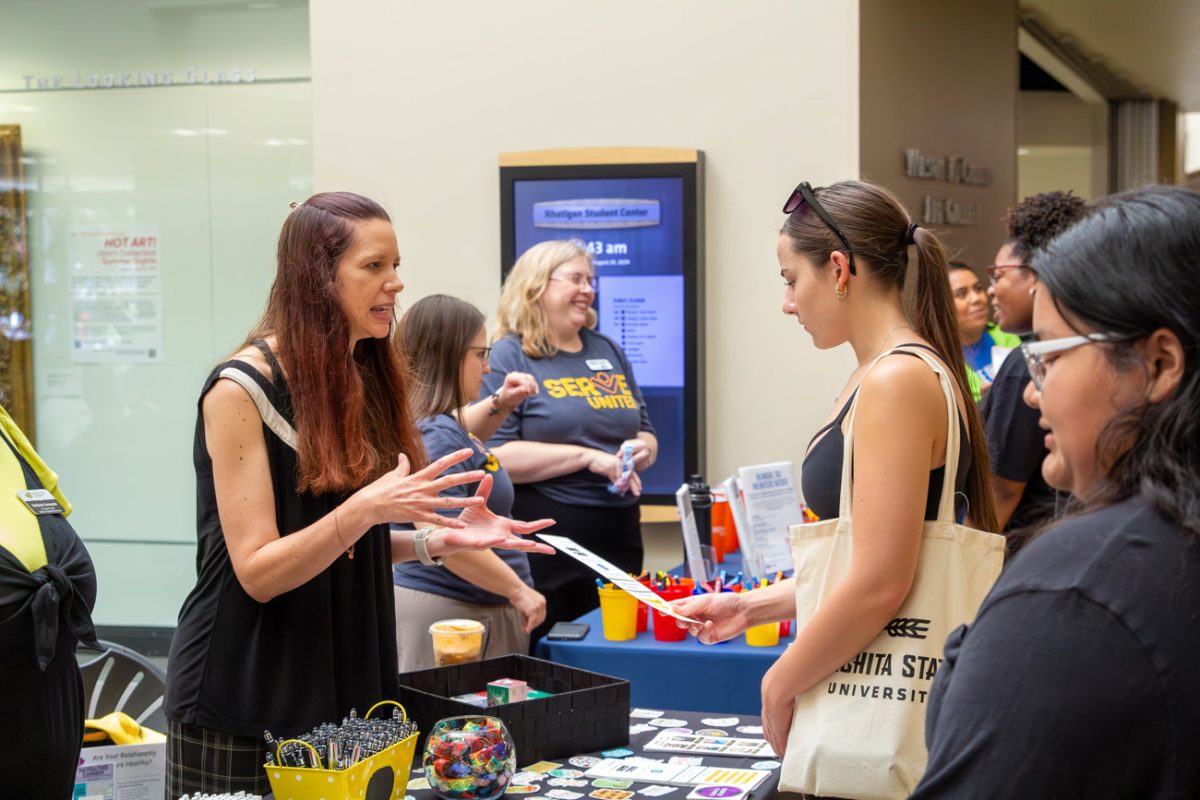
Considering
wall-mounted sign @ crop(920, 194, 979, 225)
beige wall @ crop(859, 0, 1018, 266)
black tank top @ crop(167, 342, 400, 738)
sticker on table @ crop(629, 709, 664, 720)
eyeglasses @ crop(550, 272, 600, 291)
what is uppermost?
beige wall @ crop(859, 0, 1018, 266)

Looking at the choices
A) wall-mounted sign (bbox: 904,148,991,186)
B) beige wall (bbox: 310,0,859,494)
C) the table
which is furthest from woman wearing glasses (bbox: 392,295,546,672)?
wall-mounted sign (bbox: 904,148,991,186)

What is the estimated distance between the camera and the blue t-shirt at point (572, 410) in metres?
4.07

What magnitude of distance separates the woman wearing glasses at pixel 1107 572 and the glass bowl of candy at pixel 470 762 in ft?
3.49

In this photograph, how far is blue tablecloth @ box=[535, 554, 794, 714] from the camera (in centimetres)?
310

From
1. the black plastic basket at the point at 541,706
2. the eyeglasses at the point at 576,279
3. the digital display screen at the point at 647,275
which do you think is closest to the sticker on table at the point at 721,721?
the black plastic basket at the point at 541,706

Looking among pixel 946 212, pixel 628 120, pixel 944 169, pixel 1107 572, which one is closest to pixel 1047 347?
pixel 1107 572

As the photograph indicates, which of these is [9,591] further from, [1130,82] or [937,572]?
[1130,82]

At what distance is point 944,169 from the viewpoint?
6.02 meters

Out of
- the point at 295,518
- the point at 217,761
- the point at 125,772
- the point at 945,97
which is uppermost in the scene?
the point at 945,97

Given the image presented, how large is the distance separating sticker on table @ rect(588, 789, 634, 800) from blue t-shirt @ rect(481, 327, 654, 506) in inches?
79.8

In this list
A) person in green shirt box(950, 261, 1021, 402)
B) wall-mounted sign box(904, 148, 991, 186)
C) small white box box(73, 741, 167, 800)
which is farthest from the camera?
wall-mounted sign box(904, 148, 991, 186)

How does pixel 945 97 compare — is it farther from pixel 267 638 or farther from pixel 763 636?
pixel 267 638

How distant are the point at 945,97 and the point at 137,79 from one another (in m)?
3.85

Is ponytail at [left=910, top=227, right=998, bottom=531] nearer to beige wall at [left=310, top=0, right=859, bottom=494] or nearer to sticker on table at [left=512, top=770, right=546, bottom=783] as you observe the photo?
sticker on table at [left=512, top=770, right=546, bottom=783]
